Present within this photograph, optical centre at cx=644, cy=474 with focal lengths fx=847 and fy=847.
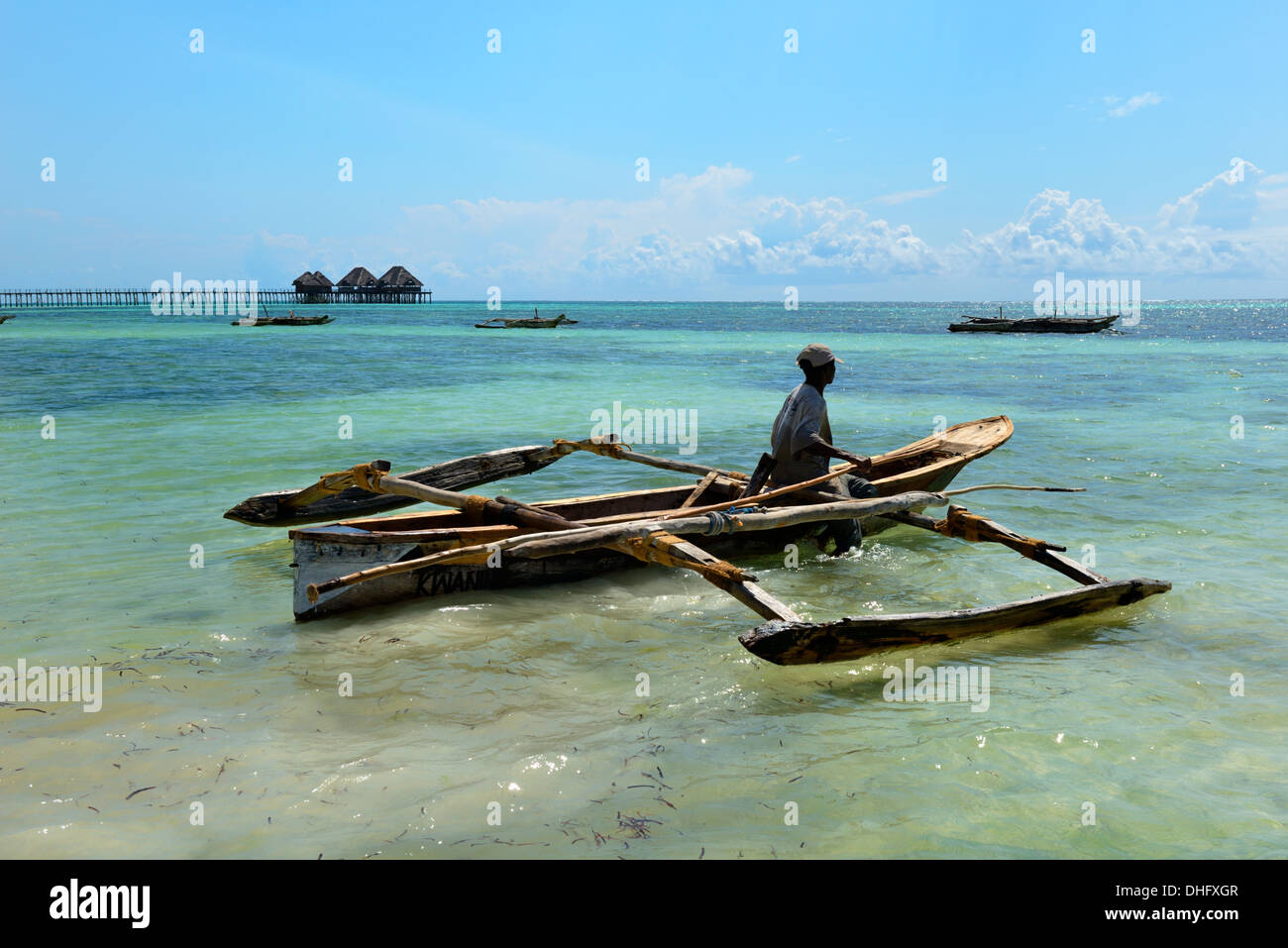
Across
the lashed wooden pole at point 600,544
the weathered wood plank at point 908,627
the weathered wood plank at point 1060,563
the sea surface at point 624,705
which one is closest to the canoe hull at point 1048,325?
the sea surface at point 624,705

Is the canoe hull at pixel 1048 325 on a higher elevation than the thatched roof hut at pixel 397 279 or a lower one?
lower

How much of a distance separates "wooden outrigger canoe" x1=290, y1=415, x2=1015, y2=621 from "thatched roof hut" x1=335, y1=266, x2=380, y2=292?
104 m

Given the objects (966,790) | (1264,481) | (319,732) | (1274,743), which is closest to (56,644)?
(319,732)

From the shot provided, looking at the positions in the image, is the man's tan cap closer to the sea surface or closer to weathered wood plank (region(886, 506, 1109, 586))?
weathered wood plank (region(886, 506, 1109, 586))

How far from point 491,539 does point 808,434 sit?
2.80 m

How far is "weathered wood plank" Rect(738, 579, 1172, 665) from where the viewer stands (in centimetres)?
446

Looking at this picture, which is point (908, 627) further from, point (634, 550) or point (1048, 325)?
point (1048, 325)

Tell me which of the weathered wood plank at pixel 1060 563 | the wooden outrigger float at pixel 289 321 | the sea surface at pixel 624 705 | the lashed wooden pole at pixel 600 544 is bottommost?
the sea surface at pixel 624 705

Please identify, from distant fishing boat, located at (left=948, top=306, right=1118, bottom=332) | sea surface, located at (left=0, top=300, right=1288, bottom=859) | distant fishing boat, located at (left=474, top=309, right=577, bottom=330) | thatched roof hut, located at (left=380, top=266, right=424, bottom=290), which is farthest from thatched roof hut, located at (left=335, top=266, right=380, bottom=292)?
sea surface, located at (left=0, top=300, right=1288, bottom=859)

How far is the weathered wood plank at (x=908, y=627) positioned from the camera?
14.6 feet

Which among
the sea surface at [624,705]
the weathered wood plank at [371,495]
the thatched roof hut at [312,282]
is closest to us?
the sea surface at [624,705]

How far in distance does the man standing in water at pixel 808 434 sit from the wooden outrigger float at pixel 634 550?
187 millimetres

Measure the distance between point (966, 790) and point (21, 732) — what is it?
457cm

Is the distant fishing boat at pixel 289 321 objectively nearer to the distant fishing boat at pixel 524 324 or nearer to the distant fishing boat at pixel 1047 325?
the distant fishing boat at pixel 524 324
